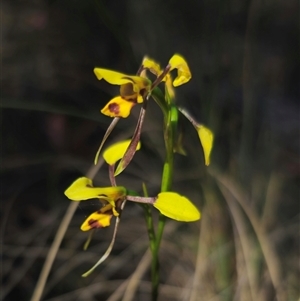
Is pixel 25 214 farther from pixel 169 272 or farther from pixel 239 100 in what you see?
pixel 239 100

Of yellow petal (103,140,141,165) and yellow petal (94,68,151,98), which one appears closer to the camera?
yellow petal (94,68,151,98)

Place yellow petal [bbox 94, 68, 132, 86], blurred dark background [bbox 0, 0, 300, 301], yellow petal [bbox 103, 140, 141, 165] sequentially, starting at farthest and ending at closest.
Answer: blurred dark background [bbox 0, 0, 300, 301]
yellow petal [bbox 103, 140, 141, 165]
yellow petal [bbox 94, 68, 132, 86]

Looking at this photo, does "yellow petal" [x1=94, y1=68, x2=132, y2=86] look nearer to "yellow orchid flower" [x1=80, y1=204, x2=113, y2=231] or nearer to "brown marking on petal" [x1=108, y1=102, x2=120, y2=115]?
"brown marking on petal" [x1=108, y1=102, x2=120, y2=115]

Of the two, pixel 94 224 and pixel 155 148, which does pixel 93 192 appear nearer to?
pixel 94 224

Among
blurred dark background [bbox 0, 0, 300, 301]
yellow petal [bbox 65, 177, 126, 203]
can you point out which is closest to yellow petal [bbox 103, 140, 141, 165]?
yellow petal [bbox 65, 177, 126, 203]

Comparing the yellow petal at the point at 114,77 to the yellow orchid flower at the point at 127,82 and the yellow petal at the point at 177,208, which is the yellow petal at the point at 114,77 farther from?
the yellow petal at the point at 177,208

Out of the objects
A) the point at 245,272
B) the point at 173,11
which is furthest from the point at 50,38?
the point at 245,272
